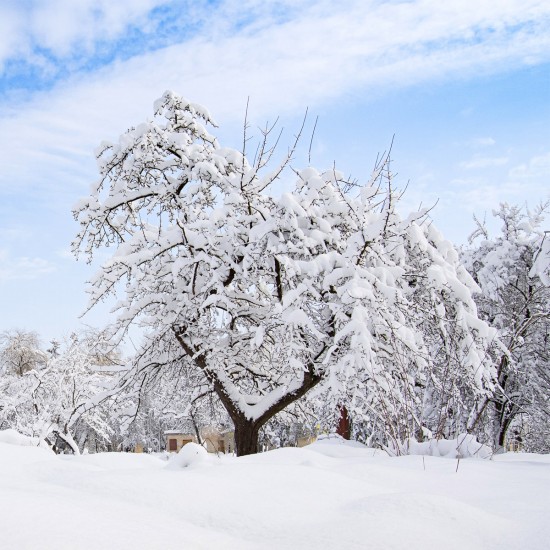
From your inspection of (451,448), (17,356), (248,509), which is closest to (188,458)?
(248,509)

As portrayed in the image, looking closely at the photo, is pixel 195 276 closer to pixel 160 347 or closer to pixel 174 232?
pixel 174 232

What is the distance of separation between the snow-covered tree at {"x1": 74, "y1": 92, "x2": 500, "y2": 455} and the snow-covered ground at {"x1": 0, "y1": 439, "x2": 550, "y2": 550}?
3439 millimetres

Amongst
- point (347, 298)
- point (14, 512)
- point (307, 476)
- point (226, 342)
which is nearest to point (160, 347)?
point (226, 342)

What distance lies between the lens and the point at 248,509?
2094mm

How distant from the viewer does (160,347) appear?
10453 millimetres

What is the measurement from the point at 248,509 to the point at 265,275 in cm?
752

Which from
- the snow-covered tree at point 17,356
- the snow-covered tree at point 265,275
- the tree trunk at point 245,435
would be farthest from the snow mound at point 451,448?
the snow-covered tree at point 17,356

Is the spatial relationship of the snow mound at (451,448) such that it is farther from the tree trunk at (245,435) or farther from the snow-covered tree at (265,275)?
the tree trunk at (245,435)

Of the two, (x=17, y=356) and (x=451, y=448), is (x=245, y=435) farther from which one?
(x=17, y=356)

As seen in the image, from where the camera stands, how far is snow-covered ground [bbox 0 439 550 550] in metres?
1.71

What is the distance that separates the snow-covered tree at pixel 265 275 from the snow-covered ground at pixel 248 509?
135 inches

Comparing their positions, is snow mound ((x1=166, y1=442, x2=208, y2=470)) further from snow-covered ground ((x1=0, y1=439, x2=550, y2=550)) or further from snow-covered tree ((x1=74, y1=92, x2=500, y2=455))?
snow-covered tree ((x1=74, y1=92, x2=500, y2=455))

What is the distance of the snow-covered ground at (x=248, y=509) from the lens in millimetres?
1705

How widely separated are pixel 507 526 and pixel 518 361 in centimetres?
1352
